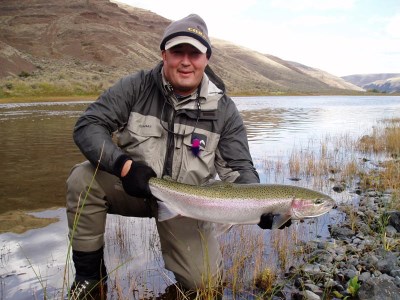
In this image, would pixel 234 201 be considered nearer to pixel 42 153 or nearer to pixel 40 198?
pixel 40 198

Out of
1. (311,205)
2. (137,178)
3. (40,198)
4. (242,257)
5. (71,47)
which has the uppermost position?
(71,47)

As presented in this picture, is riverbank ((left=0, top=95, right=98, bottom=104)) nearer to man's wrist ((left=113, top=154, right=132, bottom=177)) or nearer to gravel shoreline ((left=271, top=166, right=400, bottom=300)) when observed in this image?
gravel shoreline ((left=271, top=166, right=400, bottom=300))

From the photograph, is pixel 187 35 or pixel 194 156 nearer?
pixel 187 35

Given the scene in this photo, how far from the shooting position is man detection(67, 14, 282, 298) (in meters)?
3.65

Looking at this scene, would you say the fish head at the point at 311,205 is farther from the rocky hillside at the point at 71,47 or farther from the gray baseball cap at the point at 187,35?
the rocky hillside at the point at 71,47

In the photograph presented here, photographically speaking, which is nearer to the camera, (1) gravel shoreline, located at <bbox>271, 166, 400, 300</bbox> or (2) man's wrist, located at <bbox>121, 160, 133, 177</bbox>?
(2) man's wrist, located at <bbox>121, 160, 133, 177</bbox>

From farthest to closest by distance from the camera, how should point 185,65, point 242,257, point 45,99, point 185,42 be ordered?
1. point 45,99
2. point 242,257
3. point 185,65
4. point 185,42

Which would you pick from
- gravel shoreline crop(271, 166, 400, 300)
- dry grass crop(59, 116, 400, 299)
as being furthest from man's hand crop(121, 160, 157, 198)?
gravel shoreline crop(271, 166, 400, 300)

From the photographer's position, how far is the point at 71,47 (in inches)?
2645

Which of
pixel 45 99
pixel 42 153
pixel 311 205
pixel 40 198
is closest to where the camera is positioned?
pixel 311 205

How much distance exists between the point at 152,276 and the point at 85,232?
88 centimetres

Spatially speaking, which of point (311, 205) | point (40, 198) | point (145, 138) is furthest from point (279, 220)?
point (40, 198)

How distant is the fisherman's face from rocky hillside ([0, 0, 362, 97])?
35.9 metres

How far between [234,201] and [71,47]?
69694 mm
